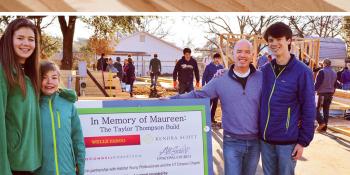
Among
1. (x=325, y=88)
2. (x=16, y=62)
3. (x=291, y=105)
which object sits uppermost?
(x=16, y=62)

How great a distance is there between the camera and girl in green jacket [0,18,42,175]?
6.65 ft

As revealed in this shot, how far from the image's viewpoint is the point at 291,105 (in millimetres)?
2783

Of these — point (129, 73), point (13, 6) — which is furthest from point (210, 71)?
point (129, 73)

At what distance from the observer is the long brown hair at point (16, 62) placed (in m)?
2.06

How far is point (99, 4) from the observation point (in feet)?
6.42

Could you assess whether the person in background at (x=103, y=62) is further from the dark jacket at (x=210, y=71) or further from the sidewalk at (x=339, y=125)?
the sidewalk at (x=339, y=125)

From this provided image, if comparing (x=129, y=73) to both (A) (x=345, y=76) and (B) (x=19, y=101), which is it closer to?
(A) (x=345, y=76)

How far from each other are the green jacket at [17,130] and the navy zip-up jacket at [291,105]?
1.50 meters

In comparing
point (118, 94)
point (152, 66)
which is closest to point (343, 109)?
point (118, 94)

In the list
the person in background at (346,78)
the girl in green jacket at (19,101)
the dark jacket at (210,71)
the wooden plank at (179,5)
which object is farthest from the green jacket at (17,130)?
the person in background at (346,78)

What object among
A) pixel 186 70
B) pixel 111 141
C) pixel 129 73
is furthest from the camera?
pixel 129 73

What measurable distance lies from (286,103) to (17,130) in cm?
164

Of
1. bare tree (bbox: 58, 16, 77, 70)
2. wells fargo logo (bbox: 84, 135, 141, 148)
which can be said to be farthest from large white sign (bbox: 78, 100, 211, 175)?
bare tree (bbox: 58, 16, 77, 70)

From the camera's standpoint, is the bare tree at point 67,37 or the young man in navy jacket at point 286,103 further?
the bare tree at point 67,37
